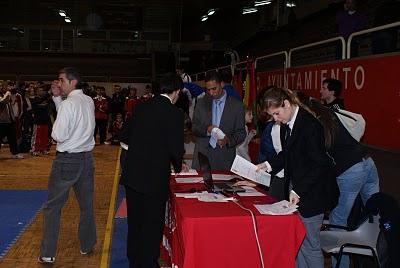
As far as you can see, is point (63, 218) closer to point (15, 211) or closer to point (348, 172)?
point (15, 211)

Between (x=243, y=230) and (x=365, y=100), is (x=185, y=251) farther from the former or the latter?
(x=365, y=100)

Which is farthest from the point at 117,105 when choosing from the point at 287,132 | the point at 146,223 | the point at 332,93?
the point at 287,132

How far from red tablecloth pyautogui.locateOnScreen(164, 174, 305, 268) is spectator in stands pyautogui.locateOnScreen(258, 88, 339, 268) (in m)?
0.16

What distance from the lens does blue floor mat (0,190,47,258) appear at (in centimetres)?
564

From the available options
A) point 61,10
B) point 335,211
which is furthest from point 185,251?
point 61,10

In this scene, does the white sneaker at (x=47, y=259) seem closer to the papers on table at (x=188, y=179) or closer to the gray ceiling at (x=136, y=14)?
the papers on table at (x=188, y=179)

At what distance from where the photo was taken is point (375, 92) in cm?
469

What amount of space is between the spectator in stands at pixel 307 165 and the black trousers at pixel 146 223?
1.13 m

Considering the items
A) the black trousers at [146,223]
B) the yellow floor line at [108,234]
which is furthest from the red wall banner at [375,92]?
the yellow floor line at [108,234]

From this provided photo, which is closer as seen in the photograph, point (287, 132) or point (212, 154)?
point (287, 132)

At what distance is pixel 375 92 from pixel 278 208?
1892 mm

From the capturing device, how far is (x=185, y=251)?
3150 mm

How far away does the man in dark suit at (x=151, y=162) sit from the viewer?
3.97 meters

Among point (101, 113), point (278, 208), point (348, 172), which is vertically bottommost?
point (278, 208)
